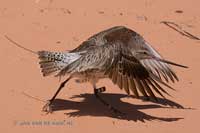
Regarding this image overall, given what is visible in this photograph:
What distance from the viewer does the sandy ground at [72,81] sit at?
6.84m

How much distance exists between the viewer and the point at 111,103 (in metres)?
7.54

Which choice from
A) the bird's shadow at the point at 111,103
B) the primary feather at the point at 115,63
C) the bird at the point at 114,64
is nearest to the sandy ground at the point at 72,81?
the bird's shadow at the point at 111,103

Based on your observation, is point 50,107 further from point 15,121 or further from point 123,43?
point 123,43

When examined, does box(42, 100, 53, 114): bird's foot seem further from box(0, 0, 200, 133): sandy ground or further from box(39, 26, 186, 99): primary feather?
box(39, 26, 186, 99): primary feather

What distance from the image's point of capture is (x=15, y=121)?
666 centimetres

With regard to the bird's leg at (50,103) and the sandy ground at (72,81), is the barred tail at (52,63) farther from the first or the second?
the sandy ground at (72,81)

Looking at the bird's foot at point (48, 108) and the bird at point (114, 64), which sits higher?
the bird at point (114, 64)

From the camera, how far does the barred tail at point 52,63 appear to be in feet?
23.1

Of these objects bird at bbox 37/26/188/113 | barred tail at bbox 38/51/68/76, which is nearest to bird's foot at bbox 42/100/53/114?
bird at bbox 37/26/188/113

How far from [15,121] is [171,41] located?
148 inches

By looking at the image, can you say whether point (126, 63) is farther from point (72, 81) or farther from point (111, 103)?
point (72, 81)

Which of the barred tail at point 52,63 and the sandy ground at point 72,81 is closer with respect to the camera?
the sandy ground at point 72,81

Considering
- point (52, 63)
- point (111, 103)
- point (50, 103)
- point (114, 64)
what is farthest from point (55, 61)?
point (111, 103)

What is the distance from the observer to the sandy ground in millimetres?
6844
